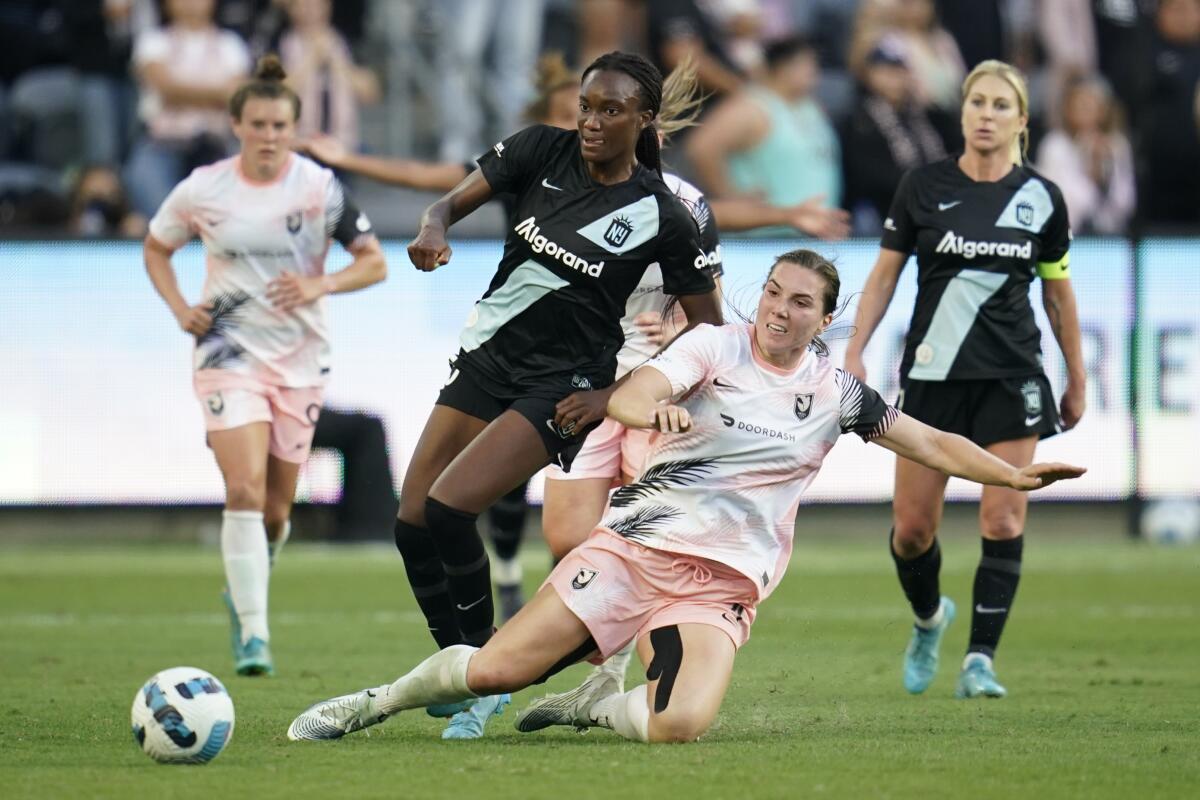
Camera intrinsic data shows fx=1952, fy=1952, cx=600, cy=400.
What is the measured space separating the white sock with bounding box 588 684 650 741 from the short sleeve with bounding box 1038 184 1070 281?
301 centimetres

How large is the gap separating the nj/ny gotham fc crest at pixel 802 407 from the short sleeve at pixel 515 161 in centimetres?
122

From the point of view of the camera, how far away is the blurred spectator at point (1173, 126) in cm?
1625

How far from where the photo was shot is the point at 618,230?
255 inches

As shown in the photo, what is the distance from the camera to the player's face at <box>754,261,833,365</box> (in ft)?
20.1

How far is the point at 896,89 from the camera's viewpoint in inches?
622

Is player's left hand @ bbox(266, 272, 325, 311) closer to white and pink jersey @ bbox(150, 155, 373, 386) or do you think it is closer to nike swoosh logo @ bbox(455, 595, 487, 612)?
white and pink jersey @ bbox(150, 155, 373, 386)

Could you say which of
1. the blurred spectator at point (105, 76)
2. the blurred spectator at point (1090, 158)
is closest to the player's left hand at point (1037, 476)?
the blurred spectator at point (1090, 158)

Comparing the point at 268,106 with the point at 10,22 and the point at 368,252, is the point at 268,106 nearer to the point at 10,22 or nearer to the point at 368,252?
the point at 368,252

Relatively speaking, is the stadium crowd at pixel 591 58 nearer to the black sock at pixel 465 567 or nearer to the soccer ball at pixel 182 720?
the black sock at pixel 465 567

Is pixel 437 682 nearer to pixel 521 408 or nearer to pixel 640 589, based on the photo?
pixel 640 589

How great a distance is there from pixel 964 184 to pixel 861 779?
11.4ft

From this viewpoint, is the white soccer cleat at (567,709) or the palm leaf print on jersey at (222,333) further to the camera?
the palm leaf print on jersey at (222,333)

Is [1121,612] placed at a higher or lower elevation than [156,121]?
lower

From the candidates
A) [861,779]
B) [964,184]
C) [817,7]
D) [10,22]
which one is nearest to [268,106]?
[964,184]
